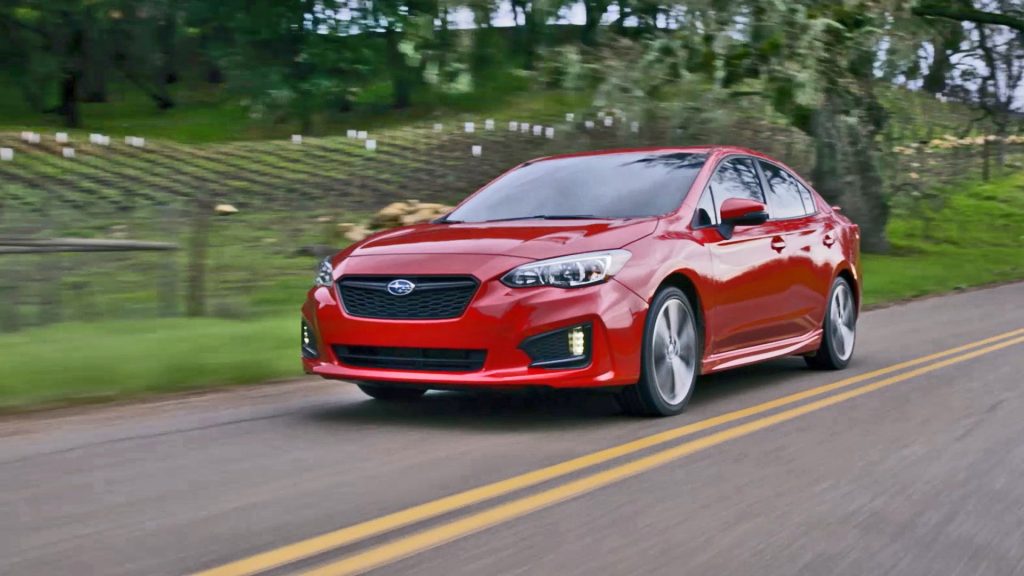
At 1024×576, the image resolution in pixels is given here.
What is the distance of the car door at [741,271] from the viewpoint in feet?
26.9

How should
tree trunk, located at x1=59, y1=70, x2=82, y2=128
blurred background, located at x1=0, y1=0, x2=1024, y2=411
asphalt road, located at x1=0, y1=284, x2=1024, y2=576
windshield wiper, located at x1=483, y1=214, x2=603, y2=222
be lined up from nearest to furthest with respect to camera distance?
1. asphalt road, located at x1=0, y1=284, x2=1024, y2=576
2. windshield wiper, located at x1=483, y1=214, x2=603, y2=222
3. blurred background, located at x1=0, y1=0, x2=1024, y2=411
4. tree trunk, located at x1=59, y1=70, x2=82, y2=128

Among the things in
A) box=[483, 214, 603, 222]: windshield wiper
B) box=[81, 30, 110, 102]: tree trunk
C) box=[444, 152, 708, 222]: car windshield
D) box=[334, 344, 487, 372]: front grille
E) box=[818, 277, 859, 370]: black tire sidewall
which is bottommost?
box=[818, 277, 859, 370]: black tire sidewall

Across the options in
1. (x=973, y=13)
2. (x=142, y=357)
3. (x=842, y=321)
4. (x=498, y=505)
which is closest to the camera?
(x=498, y=505)

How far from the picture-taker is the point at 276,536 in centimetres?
470

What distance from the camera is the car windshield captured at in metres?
8.09

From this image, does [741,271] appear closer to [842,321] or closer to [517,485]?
[842,321]

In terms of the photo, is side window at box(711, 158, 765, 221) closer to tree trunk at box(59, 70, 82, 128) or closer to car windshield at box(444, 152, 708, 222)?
car windshield at box(444, 152, 708, 222)

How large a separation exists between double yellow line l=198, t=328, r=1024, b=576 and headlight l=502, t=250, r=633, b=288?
34.9 inches

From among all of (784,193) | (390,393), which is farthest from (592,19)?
(390,393)

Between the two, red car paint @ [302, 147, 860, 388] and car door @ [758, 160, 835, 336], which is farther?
car door @ [758, 160, 835, 336]

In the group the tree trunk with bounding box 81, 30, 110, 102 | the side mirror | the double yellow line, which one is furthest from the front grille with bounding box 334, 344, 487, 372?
the tree trunk with bounding box 81, 30, 110, 102

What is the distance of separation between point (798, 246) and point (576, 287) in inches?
117

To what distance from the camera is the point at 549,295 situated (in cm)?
696

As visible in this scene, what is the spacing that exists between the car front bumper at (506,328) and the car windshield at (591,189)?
1.03 meters
